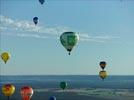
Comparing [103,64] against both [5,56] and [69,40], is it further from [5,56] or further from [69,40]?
[69,40]

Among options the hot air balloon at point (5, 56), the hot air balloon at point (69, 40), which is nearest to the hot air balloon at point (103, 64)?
the hot air balloon at point (5, 56)

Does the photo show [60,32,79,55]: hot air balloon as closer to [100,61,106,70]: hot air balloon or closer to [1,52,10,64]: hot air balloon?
[1,52,10,64]: hot air balloon

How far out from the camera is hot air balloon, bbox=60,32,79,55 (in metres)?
38.5

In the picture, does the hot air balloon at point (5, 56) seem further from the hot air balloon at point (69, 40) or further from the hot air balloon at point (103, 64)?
the hot air balloon at point (69, 40)

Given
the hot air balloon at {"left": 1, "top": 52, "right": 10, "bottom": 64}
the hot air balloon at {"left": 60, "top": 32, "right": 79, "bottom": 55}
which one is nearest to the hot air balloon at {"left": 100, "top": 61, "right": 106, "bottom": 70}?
the hot air balloon at {"left": 1, "top": 52, "right": 10, "bottom": 64}

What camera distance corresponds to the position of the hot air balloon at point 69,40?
38531 millimetres

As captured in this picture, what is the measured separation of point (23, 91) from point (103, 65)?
40.9 feet

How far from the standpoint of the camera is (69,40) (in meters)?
38.6

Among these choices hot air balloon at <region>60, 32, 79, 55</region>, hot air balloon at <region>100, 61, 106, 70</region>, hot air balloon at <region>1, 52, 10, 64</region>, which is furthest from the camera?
hot air balloon at <region>100, 61, 106, 70</region>

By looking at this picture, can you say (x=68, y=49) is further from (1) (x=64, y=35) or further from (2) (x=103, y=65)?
(2) (x=103, y=65)

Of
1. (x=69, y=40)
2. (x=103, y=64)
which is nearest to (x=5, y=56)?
(x=103, y=64)

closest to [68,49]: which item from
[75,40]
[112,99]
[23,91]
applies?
[75,40]

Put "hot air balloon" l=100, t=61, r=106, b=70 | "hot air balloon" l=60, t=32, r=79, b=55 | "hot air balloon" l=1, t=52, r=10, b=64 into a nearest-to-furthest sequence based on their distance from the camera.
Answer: "hot air balloon" l=60, t=32, r=79, b=55 → "hot air balloon" l=1, t=52, r=10, b=64 → "hot air balloon" l=100, t=61, r=106, b=70

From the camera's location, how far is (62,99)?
67938 mm
